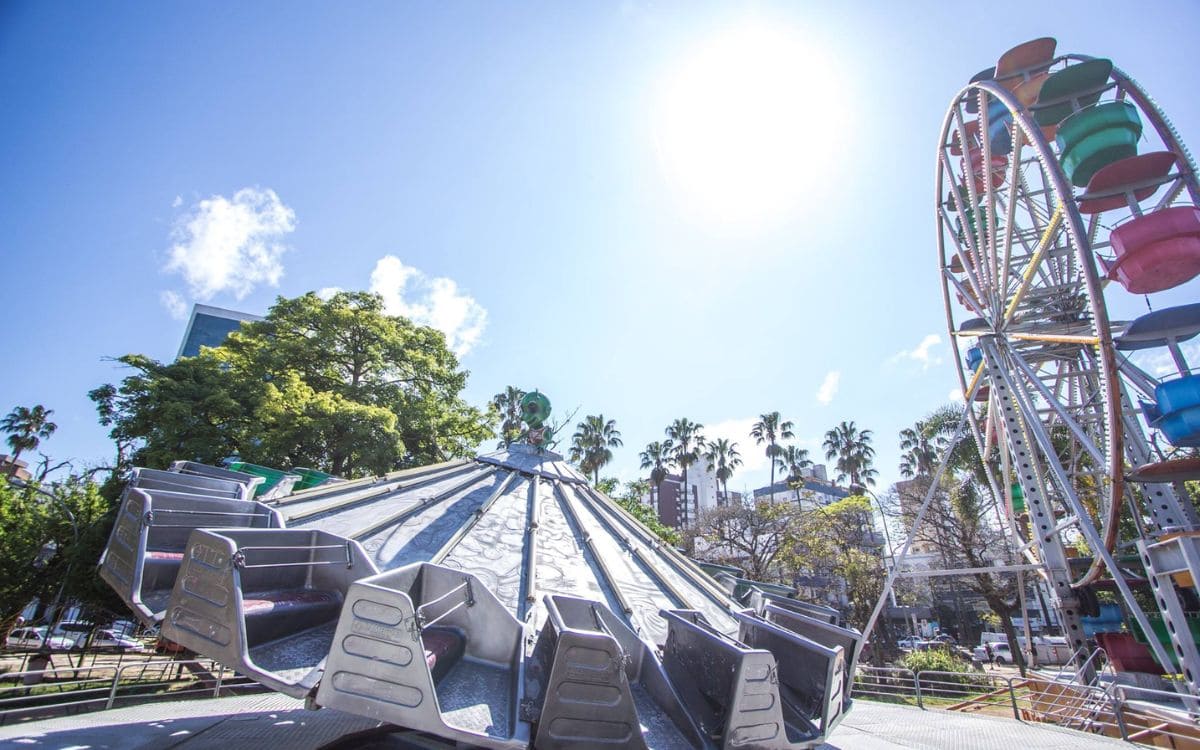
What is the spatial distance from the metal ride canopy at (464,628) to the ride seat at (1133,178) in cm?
1064

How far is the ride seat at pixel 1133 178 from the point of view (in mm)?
9578

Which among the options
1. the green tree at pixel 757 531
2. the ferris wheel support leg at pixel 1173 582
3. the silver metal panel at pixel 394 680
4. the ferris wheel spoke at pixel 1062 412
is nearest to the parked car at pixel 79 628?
the silver metal panel at pixel 394 680

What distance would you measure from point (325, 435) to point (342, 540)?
1618 cm

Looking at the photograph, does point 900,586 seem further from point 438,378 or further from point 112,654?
point 112,654

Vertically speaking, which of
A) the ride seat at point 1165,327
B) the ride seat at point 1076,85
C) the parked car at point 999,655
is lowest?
the parked car at point 999,655

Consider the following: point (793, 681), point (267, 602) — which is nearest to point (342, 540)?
point (267, 602)

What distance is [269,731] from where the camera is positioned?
568 centimetres

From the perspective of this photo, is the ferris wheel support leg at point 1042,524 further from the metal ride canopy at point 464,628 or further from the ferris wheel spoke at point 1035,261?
the metal ride canopy at point 464,628

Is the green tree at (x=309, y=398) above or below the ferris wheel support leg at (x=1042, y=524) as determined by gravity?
above

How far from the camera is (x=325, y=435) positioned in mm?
18297

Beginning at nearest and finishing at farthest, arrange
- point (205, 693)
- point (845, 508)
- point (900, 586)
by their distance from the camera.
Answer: point (205, 693)
point (845, 508)
point (900, 586)

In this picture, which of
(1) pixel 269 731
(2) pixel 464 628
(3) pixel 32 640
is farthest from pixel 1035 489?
(3) pixel 32 640

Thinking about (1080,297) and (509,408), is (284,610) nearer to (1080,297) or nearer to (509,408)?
(1080,297)

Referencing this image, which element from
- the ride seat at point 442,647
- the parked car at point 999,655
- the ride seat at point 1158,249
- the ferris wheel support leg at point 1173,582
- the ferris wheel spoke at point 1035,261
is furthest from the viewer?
the parked car at point 999,655
